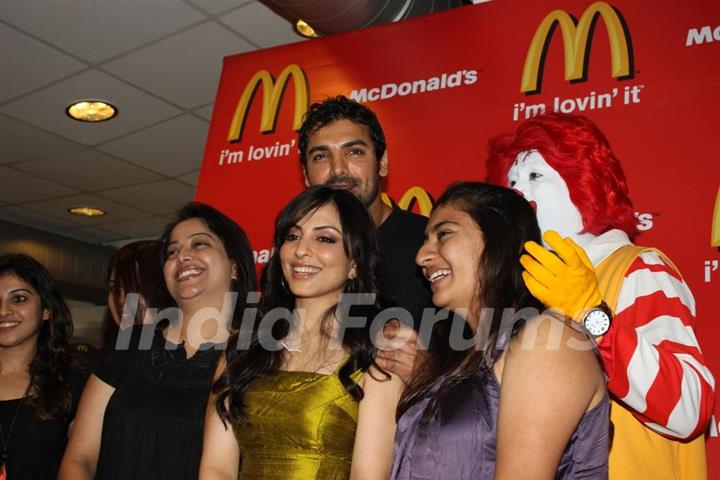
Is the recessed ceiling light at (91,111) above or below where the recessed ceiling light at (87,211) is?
below

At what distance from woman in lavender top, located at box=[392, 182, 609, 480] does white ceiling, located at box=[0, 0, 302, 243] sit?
7.41ft

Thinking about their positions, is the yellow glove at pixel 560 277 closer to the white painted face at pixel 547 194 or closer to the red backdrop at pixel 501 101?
the white painted face at pixel 547 194

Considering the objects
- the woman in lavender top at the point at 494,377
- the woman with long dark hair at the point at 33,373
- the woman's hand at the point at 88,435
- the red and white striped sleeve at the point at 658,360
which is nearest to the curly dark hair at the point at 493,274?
the woman in lavender top at the point at 494,377

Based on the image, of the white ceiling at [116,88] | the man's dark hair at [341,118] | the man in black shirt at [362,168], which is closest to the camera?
the man in black shirt at [362,168]

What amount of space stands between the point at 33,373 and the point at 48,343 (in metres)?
0.16

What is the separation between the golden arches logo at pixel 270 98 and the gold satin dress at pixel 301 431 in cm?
157

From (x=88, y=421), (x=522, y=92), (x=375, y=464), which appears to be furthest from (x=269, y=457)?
(x=522, y=92)

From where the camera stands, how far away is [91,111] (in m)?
4.72

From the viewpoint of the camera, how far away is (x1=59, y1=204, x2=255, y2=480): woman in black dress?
7.11ft

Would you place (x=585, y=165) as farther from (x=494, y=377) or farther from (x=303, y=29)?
(x=303, y=29)

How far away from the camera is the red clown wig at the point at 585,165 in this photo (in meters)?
2.09

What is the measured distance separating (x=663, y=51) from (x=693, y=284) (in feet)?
2.60

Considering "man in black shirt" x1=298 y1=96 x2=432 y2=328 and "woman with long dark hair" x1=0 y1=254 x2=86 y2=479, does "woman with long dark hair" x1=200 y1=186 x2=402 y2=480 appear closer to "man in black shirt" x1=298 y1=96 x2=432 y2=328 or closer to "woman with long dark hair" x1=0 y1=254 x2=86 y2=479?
"man in black shirt" x1=298 y1=96 x2=432 y2=328

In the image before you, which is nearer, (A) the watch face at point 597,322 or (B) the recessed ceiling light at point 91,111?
(A) the watch face at point 597,322
